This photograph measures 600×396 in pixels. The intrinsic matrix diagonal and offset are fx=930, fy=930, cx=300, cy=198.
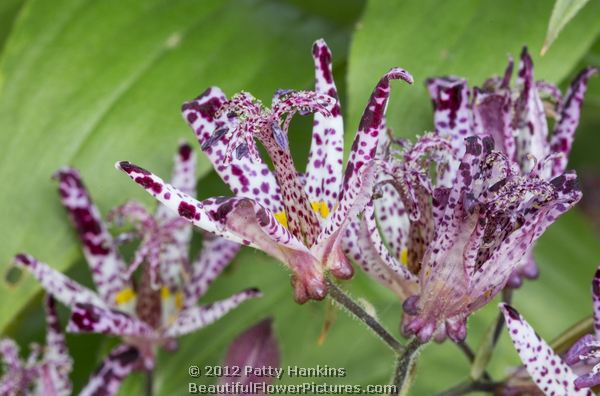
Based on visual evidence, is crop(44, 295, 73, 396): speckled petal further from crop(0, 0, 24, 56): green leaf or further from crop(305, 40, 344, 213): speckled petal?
crop(0, 0, 24, 56): green leaf

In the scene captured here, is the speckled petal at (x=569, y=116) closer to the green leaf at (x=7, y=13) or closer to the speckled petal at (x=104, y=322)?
the speckled petal at (x=104, y=322)

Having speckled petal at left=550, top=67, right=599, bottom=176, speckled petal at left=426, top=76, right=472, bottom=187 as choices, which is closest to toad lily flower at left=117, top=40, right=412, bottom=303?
speckled petal at left=426, top=76, right=472, bottom=187

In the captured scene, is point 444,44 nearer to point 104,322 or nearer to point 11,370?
point 104,322

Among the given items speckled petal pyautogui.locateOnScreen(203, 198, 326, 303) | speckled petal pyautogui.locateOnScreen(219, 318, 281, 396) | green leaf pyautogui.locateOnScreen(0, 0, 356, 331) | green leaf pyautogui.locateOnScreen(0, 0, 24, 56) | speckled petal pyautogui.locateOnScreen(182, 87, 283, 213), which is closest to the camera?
speckled petal pyautogui.locateOnScreen(203, 198, 326, 303)

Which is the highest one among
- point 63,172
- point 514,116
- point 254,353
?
point 63,172

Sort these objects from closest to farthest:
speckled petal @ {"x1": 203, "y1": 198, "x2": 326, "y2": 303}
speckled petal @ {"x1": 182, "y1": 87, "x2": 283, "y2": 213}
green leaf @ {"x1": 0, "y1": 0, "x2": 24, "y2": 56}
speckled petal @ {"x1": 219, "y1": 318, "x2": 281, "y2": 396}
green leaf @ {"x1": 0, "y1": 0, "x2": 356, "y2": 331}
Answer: speckled petal @ {"x1": 203, "y1": 198, "x2": 326, "y2": 303} → speckled petal @ {"x1": 182, "y1": 87, "x2": 283, "y2": 213} → speckled petal @ {"x1": 219, "y1": 318, "x2": 281, "y2": 396} → green leaf @ {"x1": 0, "y1": 0, "x2": 356, "y2": 331} → green leaf @ {"x1": 0, "y1": 0, "x2": 24, "y2": 56}

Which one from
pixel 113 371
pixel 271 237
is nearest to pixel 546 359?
pixel 271 237

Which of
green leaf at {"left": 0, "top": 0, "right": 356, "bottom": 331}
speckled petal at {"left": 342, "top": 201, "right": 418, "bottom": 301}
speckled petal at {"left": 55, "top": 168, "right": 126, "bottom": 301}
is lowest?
speckled petal at {"left": 342, "top": 201, "right": 418, "bottom": 301}
